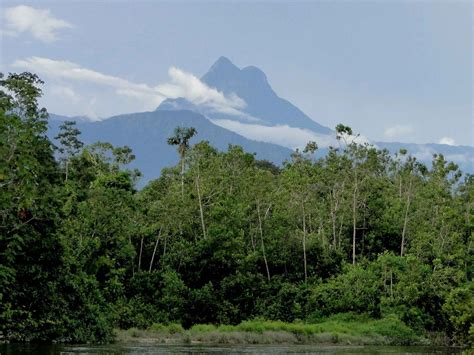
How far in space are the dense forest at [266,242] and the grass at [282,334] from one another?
4.76 ft

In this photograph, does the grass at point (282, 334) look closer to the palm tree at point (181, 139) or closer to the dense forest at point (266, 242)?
the dense forest at point (266, 242)

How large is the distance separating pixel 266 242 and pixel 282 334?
33.9 ft

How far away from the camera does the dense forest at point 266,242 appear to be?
4441 cm

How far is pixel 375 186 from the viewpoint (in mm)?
57000

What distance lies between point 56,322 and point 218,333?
1418 cm

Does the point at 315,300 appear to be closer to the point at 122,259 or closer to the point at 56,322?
the point at 122,259

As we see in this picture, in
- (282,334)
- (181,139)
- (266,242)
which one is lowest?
(282,334)

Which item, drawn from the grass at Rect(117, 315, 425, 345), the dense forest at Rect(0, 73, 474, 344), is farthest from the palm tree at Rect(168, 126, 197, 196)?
the grass at Rect(117, 315, 425, 345)

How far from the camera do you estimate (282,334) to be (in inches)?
1764

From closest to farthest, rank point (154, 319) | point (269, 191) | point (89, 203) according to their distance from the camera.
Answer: point (89, 203) < point (154, 319) < point (269, 191)

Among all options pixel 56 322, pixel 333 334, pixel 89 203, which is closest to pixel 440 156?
pixel 333 334

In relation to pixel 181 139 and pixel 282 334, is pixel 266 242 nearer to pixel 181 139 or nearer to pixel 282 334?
pixel 282 334

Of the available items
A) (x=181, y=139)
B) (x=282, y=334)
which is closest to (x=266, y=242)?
(x=282, y=334)

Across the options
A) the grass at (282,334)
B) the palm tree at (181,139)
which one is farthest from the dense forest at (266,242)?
the grass at (282,334)
